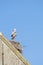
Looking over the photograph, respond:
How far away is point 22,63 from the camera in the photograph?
19.2 meters

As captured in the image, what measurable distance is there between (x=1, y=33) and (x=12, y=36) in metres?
6.69

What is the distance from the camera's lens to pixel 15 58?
19141mm

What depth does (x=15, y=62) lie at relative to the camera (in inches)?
752

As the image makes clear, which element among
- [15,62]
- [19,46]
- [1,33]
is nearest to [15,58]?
[15,62]

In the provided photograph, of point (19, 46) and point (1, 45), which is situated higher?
point (19, 46)

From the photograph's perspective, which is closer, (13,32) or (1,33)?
(1,33)

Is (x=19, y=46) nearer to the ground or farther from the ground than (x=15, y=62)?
farther from the ground

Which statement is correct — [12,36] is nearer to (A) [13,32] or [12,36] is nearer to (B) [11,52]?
(A) [13,32]

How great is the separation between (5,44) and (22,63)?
4.37 ft

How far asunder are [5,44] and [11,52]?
0.52 meters

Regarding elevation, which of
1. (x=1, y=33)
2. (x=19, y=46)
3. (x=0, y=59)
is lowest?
(x=0, y=59)

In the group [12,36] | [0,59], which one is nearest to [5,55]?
[0,59]

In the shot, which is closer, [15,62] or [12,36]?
[15,62]

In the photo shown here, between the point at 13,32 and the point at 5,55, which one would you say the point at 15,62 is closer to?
the point at 5,55
